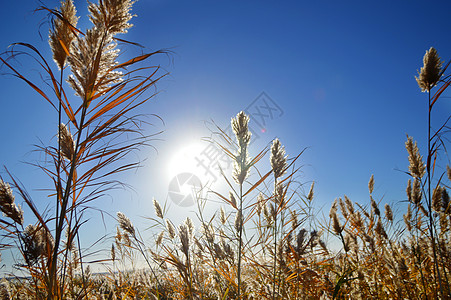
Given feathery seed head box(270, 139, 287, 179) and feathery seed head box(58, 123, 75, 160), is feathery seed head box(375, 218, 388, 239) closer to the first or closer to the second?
feathery seed head box(270, 139, 287, 179)

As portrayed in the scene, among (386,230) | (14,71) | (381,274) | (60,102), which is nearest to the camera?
(14,71)

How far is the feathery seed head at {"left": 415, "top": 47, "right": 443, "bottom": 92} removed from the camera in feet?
7.17

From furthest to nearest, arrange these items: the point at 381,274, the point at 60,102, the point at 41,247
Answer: the point at 381,274 → the point at 41,247 → the point at 60,102

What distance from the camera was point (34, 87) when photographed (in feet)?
4.12

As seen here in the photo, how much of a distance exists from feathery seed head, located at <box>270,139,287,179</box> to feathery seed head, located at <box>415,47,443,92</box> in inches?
60.1

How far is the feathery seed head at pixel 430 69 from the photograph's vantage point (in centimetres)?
219

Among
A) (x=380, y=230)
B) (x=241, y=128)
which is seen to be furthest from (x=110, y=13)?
(x=380, y=230)

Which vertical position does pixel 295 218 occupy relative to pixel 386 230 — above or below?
above

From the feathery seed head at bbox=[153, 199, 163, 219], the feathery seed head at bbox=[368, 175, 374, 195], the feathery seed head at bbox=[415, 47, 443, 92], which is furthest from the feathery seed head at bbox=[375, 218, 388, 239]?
the feathery seed head at bbox=[153, 199, 163, 219]

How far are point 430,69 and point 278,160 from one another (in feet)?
5.54

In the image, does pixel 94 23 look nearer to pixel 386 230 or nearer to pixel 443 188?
pixel 443 188

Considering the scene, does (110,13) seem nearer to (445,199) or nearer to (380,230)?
(445,199)

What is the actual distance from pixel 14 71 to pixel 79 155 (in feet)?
1.76

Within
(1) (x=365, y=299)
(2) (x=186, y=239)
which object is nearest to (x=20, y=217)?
(2) (x=186, y=239)
